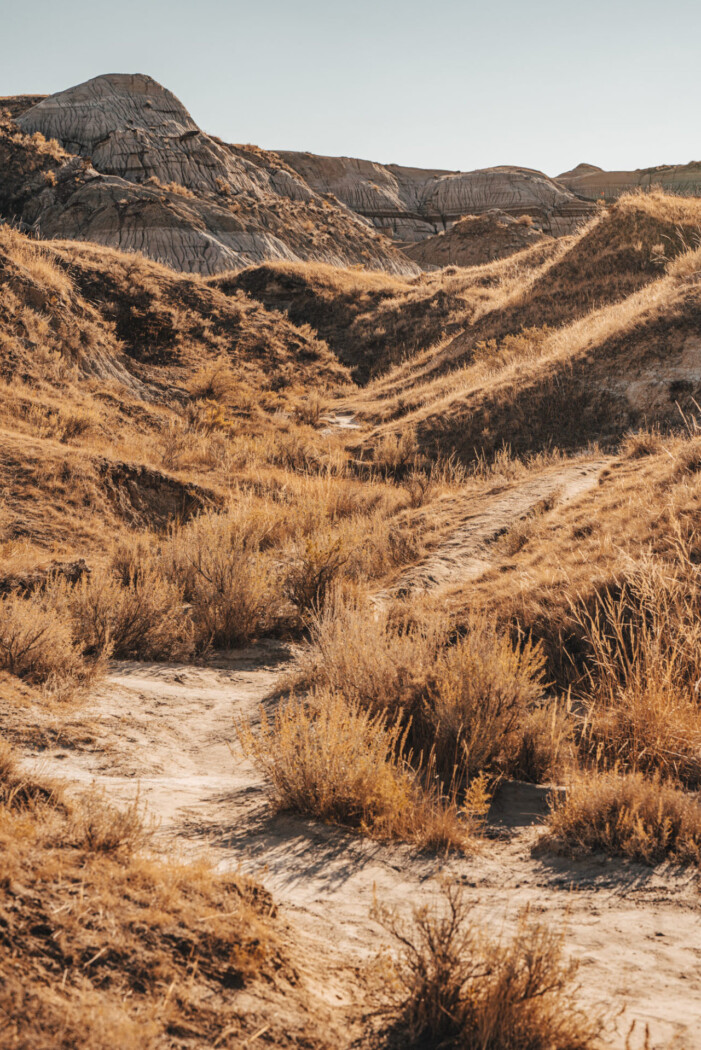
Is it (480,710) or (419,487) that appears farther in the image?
(419,487)

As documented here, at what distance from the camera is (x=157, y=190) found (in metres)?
37.5

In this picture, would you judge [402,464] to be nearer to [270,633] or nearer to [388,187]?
[270,633]

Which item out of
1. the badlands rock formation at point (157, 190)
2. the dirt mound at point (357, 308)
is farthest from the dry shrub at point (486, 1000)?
the badlands rock formation at point (157, 190)

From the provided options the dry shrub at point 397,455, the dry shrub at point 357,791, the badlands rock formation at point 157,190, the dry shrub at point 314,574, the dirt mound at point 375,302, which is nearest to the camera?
the dry shrub at point 357,791

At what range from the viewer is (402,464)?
1568 cm

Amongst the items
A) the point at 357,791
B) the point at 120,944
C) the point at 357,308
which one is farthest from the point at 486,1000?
the point at 357,308

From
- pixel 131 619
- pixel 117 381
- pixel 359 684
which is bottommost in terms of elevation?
pixel 131 619

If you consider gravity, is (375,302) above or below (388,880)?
above

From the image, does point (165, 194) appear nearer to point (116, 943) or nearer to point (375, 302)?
point (375, 302)

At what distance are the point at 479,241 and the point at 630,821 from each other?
176 feet

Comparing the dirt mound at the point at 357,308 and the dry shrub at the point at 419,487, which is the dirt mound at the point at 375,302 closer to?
the dirt mound at the point at 357,308

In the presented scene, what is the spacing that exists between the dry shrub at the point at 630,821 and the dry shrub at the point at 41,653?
128 inches

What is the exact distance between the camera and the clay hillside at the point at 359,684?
2.10 meters

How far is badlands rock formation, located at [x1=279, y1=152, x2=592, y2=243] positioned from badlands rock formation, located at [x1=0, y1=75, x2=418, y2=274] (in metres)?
13.9
